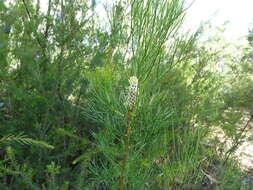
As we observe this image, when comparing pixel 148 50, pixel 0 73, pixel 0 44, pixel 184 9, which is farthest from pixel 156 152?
pixel 0 73

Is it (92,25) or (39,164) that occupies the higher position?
(92,25)

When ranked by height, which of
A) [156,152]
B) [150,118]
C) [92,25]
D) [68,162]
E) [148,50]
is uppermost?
[92,25]

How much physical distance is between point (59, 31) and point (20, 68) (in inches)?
18.2

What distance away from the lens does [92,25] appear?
7.76 feet

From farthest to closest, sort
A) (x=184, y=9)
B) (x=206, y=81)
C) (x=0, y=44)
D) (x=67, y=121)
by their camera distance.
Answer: (x=206, y=81) → (x=67, y=121) → (x=0, y=44) → (x=184, y=9)

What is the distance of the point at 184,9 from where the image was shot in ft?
3.25

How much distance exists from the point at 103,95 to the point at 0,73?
3.52 ft

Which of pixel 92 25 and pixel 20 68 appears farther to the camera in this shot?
pixel 92 25

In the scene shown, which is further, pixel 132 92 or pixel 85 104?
pixel 85 104

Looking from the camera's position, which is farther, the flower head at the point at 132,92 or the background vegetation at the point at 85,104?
the background vegetation at the point at 85,104

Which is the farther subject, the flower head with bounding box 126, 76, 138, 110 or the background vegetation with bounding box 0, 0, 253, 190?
the background vegetation with bounding box 0, 0, 253, 190

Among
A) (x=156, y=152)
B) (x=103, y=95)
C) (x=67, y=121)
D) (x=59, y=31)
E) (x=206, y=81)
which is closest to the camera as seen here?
(x=103, y=95)

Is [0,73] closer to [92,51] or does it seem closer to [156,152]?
[92,51]

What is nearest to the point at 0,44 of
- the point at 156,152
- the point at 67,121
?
the point at 67,121
